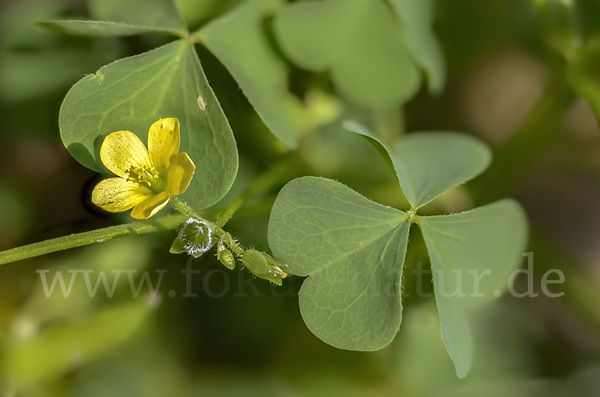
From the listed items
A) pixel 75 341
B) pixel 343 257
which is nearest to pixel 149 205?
pixel 343 257

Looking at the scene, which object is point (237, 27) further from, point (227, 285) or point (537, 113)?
point (537, 113)

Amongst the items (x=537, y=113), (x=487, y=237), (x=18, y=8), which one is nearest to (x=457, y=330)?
(x=487, y=237)

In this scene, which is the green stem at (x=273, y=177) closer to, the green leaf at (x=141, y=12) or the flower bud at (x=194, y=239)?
the flower bud at (x=194, y=239)

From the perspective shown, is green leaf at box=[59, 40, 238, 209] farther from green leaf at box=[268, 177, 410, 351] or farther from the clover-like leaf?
the clover-like leaf

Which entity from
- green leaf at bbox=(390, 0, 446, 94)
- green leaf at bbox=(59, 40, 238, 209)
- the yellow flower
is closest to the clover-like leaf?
green leaf at bbox=(390, 0, 446, 94)

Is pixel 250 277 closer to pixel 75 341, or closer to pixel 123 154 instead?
pixel 75 341

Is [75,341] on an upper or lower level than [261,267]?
lower

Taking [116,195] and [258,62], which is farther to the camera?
[258,62]
